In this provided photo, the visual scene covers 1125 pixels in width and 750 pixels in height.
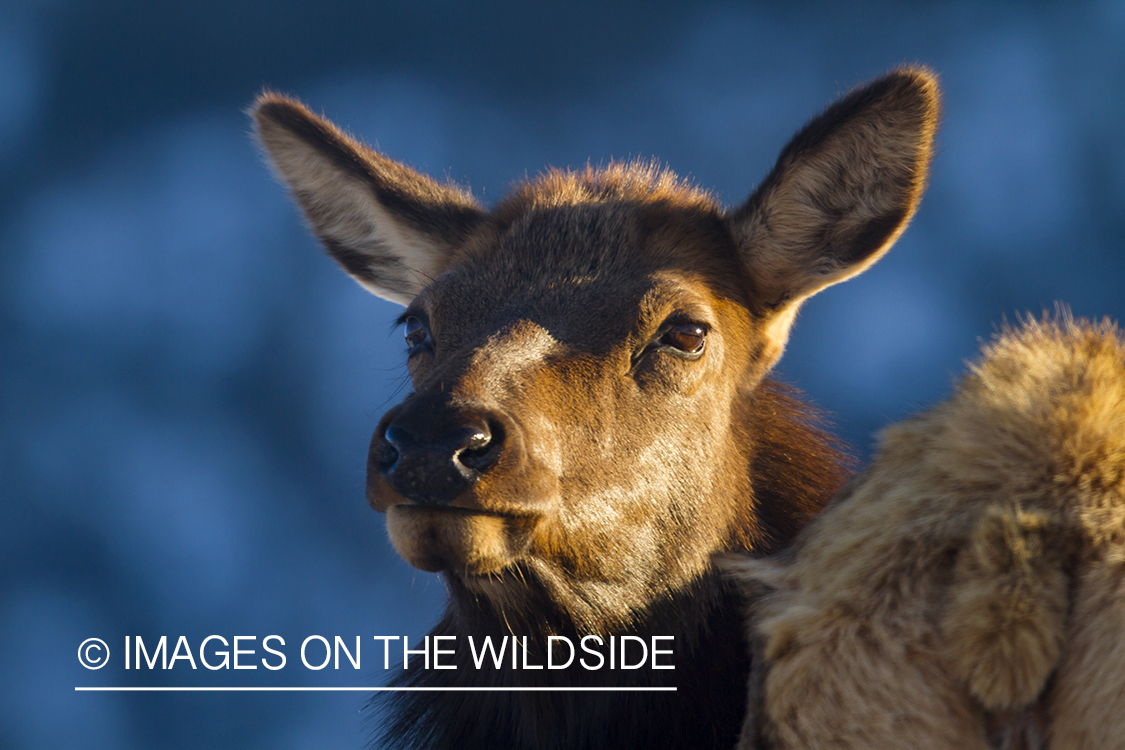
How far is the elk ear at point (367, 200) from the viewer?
17.1 feet

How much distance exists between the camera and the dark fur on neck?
11.5 feet

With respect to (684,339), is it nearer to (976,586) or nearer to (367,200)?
(976,586)

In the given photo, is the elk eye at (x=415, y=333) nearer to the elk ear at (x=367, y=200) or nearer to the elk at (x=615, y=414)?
the elk at (x=615, y=414)

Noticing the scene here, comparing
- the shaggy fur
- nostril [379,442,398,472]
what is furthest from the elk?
the shaggy fur

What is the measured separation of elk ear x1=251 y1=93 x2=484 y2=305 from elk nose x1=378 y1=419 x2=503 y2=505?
7.19 feet

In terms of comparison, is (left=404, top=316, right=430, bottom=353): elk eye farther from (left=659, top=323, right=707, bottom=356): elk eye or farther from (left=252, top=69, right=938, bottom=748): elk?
(left=659, top=323, right=707, bottom=356): elk eye

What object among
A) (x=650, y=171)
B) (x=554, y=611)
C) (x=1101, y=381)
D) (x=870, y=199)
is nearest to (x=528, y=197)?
(x=650, y=171)

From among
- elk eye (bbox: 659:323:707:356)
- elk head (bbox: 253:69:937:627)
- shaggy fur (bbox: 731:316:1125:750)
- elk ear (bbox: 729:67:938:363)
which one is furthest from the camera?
elk ear (bbox: 729:67:938:363)

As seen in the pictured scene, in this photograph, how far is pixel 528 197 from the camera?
4.98 m

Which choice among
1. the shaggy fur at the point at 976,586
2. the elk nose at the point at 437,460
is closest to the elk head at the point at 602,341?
the elk nose at the point at 437,460

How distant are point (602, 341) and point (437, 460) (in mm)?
1052

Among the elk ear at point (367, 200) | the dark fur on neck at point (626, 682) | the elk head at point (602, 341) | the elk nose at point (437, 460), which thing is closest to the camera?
the elk nose at point (437, 460)

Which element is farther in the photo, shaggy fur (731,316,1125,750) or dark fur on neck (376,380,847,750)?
dark fur on neck (376,380,847,750)

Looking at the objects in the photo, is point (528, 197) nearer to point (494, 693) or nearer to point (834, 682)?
point (494, 693)
